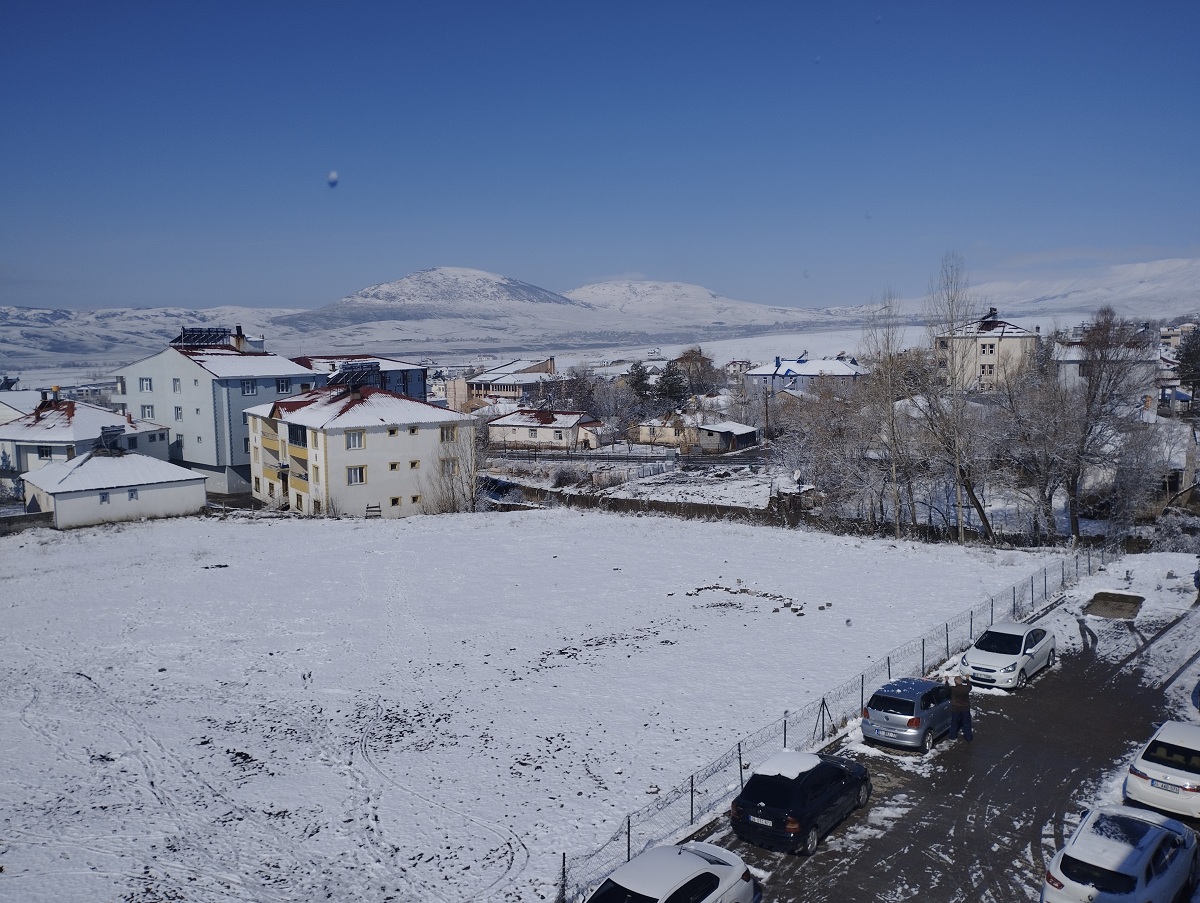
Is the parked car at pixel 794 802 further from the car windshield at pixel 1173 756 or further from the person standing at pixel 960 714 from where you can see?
the car windshield at pixel 1173 756

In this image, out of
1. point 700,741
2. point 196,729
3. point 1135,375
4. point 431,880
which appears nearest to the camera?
point 431,880

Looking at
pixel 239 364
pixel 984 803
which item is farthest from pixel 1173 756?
pixel 239 364

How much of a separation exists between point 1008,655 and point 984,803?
578 centimetres

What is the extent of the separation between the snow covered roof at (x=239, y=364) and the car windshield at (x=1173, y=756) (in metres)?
51.7

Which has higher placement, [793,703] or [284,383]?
[284,383]

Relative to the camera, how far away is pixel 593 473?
56312mm

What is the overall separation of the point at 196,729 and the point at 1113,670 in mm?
19646

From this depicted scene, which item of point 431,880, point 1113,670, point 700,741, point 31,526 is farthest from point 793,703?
point 31,526

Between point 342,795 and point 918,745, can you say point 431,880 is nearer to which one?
point 342,795

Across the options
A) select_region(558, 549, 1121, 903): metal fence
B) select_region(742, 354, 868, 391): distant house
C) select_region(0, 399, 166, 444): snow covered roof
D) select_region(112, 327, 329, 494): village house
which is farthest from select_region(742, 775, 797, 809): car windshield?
select_region(742, 354, 868, 391): distant house

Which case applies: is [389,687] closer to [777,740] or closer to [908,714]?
[777,740]

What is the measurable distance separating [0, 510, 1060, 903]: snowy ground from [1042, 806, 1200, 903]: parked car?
6.21 metres

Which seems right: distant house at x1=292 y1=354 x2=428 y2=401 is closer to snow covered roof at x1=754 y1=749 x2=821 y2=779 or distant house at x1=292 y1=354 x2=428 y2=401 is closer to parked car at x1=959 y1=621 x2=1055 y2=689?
parked car at x1=959 y1=621 x2=1055 y2=689

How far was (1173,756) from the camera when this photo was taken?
1262cm
